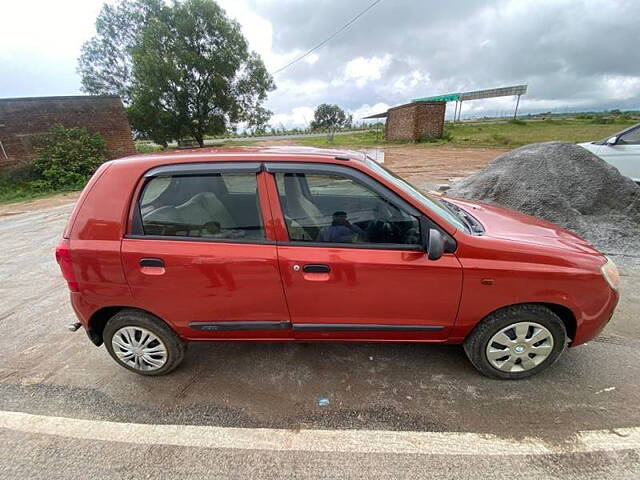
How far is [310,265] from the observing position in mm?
1923

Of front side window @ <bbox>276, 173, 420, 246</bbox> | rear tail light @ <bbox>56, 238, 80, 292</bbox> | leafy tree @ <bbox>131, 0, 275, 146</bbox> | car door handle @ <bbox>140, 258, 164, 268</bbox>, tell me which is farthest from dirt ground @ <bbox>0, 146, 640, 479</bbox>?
leafy tree @ <bbox>131, 0, 275, 146</bbox>

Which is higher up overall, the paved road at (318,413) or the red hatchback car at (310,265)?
the red hatchback car at (310,265)

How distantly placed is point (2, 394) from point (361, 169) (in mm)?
3104

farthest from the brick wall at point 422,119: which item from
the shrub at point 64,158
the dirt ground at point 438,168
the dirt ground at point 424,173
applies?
the shrub at point 64,158

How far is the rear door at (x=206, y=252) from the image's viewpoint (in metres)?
1.97

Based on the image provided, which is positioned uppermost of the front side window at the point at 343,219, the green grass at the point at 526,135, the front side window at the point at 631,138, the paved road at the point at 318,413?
the front side window at the point at 343,219

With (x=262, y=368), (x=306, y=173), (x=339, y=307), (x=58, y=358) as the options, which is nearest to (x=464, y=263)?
(x=339, y=307)

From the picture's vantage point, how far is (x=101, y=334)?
2.33 meters

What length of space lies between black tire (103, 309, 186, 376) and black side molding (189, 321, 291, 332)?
0.74ft

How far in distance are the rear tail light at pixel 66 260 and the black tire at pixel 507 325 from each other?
2835 mm

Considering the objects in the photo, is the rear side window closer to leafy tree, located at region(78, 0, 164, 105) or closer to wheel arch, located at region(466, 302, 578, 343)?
wheel arch, located at region(466, 302, 578, 343)

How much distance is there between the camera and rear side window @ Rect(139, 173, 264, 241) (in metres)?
2.02

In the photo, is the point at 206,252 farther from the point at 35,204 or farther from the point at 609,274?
the point at 35,204

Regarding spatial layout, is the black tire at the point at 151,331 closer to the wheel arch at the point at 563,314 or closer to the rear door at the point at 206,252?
the rear door at the point at 206,252
